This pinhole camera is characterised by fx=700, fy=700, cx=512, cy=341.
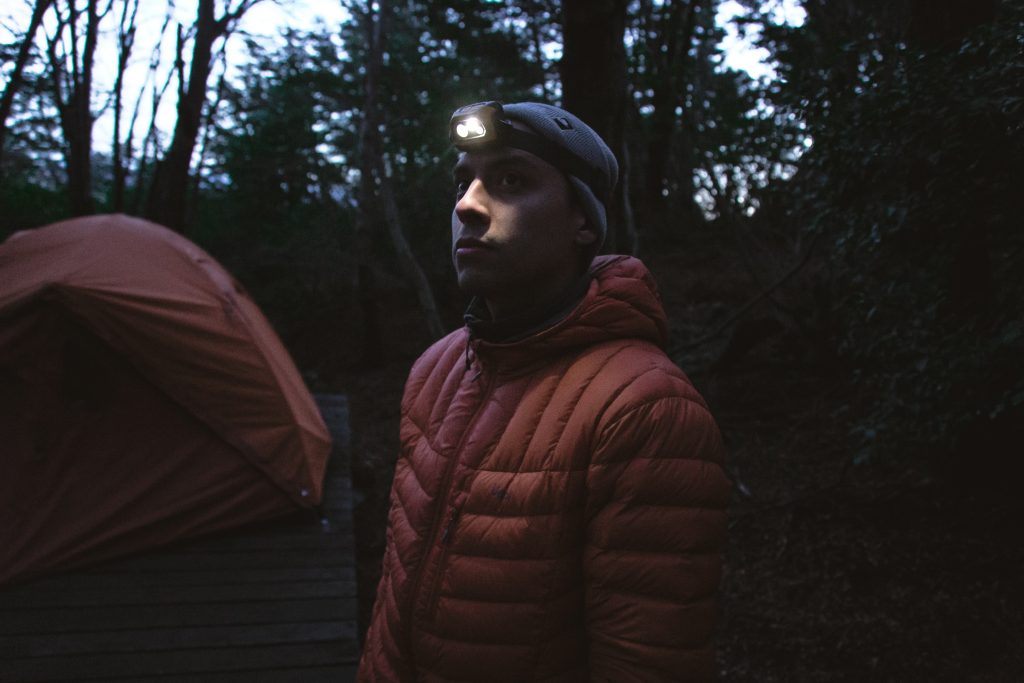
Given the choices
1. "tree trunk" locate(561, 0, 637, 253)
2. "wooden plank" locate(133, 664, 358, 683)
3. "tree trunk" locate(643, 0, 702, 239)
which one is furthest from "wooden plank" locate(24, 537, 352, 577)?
"tree trunk" locate(643, 0, 702, 239)

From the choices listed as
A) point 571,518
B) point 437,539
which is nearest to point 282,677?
point 437,539

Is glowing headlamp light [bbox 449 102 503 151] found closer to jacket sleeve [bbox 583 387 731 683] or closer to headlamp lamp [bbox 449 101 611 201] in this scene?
headlamp lamp [bbox 449 101 611 201]

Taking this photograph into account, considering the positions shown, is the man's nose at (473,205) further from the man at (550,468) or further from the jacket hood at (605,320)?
the jacket hood at (605,320)

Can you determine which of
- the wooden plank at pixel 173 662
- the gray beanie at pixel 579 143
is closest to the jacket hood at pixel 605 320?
the gray beanie at pixel 579 143

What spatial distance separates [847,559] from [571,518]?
11.9 feet

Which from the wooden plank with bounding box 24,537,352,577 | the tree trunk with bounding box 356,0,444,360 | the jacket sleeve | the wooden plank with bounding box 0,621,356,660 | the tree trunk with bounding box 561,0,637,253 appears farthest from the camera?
the tree trunk with bounding box 356,0,444,360

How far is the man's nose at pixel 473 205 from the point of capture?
1.47 meters

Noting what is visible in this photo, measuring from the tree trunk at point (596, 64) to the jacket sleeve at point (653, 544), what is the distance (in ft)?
5.86

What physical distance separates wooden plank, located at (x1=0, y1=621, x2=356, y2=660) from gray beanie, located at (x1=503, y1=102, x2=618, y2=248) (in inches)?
114

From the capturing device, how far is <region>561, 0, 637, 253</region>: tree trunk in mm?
2920

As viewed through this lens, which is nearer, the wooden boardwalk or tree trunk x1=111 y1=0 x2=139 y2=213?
the wooden boardwalk

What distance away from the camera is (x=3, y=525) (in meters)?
4.05

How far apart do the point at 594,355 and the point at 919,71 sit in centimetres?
292

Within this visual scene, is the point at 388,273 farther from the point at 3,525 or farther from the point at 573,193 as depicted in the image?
the point at 573,193
